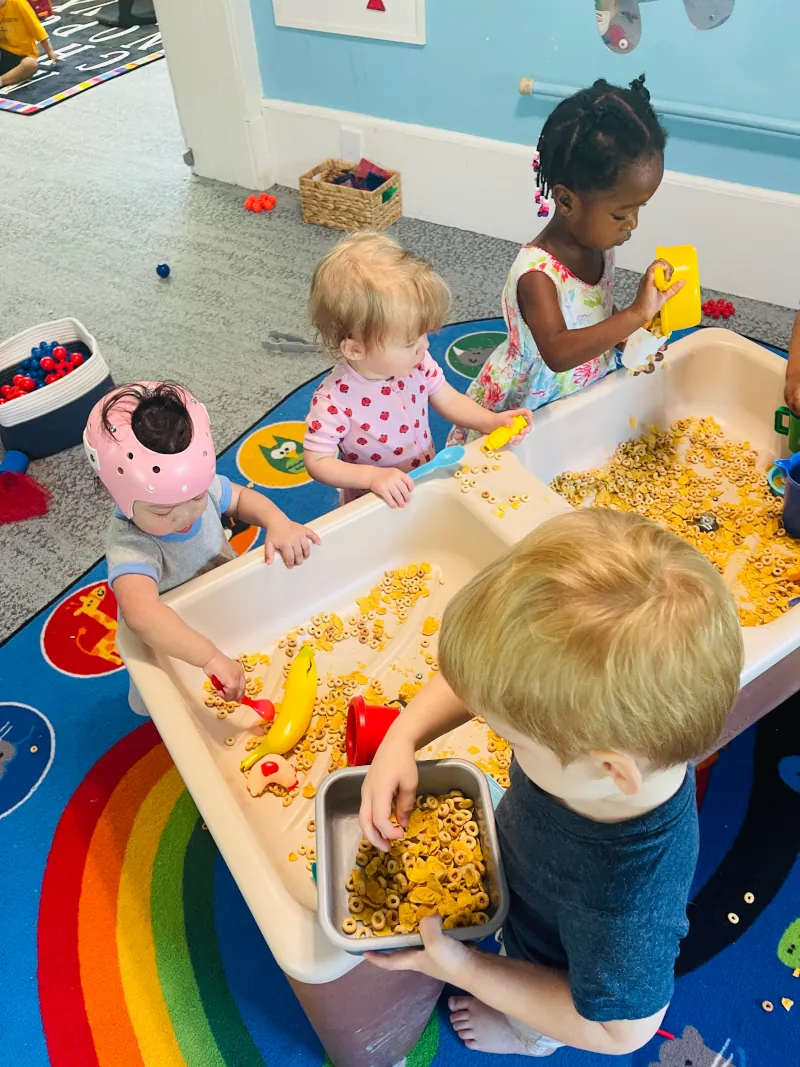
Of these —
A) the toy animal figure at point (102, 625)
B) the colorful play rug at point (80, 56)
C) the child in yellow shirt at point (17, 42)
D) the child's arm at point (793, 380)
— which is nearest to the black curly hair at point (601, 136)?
the child's arm at point (793, 380)

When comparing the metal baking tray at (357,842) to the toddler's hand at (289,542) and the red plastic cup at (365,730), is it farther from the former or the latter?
the toddler's hand at (289,542)

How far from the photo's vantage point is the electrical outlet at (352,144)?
99.5 inches

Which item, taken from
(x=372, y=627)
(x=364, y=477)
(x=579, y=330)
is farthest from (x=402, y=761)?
(x=579, y=330)

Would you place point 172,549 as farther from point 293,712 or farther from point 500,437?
point 500,437

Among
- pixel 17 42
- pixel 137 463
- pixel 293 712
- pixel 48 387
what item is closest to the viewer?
pixel 137 463

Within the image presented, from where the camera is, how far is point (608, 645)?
0.46 metres

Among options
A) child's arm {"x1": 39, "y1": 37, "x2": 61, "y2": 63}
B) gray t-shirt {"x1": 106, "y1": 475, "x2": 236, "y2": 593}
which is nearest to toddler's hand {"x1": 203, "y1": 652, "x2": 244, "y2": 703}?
gray t-shirt {"x1": 106, "y1": 475, "x2": 236, "y2": 593}

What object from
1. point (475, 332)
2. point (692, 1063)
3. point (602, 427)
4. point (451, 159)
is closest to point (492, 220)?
point (451, 159)

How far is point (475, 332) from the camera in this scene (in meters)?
2.09

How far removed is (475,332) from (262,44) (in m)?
1.28

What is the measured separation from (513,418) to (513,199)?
147cm

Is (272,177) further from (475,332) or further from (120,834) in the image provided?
(120,834)

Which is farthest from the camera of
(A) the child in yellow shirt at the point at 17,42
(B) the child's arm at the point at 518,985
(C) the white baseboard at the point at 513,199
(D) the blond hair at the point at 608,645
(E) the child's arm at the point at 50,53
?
(E) the child's arm at the point at 50,53

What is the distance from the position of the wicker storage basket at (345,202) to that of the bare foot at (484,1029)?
216 cm
